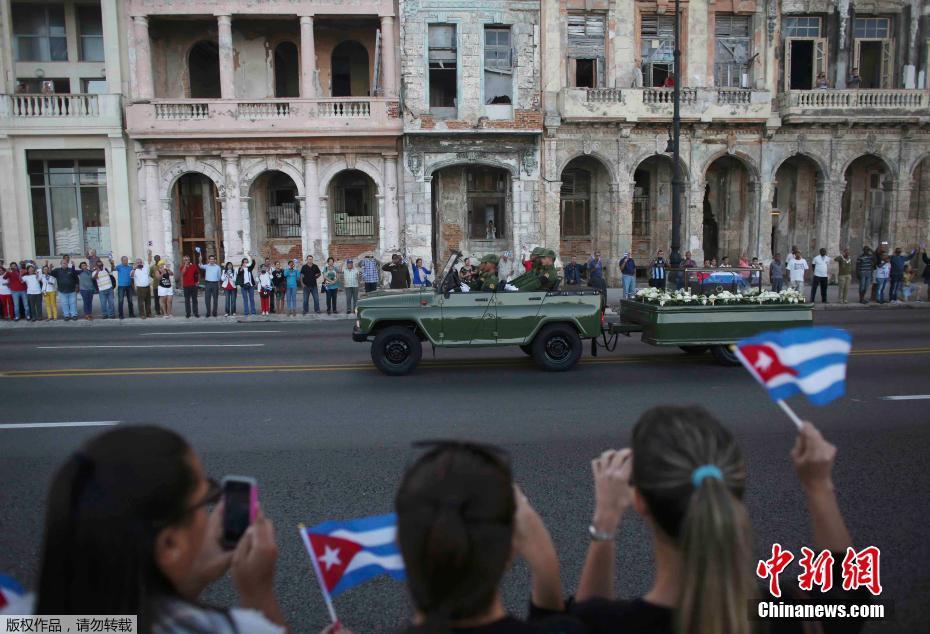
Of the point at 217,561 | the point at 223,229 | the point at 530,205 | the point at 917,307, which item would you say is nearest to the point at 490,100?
the point at 530,205

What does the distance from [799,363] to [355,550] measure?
1.73 meters

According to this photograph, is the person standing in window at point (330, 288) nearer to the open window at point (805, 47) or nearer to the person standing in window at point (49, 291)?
the person standing in window at point (49, 291)

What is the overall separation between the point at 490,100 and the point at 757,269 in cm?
1644

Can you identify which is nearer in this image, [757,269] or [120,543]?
[120,543]

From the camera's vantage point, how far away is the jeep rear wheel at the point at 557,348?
10680 mm

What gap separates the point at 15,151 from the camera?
24.6 meters

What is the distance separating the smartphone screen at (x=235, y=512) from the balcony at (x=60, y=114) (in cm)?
2660

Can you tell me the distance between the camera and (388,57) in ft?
82.7

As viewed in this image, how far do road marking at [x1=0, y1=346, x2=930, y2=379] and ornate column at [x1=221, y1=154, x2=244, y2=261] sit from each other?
1483cm

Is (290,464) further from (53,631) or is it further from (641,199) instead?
(641,199)

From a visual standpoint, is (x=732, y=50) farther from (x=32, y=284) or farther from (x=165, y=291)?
(x=32, y=284)

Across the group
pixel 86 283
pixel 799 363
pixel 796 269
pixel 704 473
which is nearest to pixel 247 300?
pixel 86 283

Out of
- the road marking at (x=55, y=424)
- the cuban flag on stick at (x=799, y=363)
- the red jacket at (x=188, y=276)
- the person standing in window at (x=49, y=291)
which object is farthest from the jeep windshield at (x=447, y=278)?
the person standing in window at (x=49, y=291)

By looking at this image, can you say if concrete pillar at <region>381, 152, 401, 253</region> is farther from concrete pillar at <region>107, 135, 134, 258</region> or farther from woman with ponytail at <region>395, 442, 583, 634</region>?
woman with ponytail at <region>395, 442, 583, 634</region>
